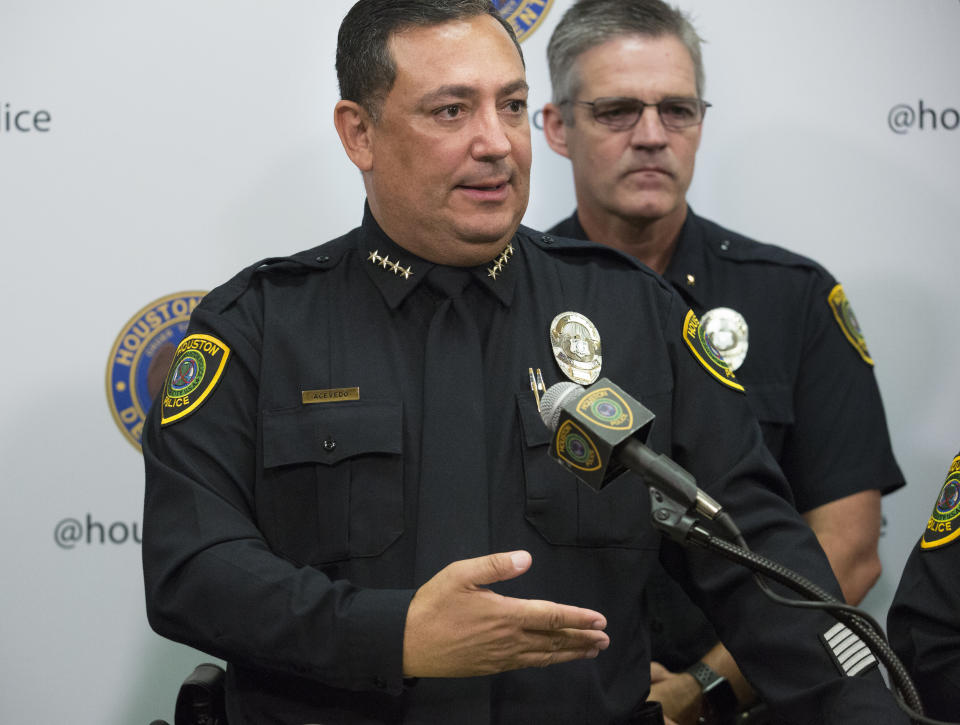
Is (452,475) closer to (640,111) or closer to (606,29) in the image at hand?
(640,111)

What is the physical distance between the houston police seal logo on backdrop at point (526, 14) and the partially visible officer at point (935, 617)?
1258mm

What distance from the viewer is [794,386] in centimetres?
213

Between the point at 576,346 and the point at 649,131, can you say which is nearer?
the point at 576,346

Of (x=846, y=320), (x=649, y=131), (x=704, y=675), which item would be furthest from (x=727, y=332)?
(x=704, y=675)

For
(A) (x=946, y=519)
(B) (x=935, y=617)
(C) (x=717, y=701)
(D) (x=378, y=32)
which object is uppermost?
(D) (x=378, y=32)

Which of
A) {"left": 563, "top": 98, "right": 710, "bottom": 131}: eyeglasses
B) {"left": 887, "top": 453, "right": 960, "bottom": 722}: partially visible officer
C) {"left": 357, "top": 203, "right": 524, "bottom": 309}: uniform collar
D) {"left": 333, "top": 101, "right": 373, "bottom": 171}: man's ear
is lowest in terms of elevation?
{"left": 887, "top": 453, "right": 960, "bottom": 722}: partially visible officer

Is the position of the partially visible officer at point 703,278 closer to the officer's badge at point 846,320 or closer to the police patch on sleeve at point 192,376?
the officer's badge at point 846,320

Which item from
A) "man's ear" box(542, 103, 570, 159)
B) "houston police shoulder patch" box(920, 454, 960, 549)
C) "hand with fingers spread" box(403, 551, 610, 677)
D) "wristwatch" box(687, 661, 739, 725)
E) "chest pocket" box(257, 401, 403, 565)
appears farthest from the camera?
"man's ear" box(542, 103, 570, 159)

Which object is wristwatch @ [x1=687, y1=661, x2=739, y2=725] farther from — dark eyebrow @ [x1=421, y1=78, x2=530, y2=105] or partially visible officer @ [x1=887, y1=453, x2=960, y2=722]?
dark eyebrow @ [x1=421, y1=78, x2=530, y2=105]

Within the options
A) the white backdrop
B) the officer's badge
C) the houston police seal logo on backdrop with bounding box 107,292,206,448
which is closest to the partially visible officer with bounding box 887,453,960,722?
the officer's badge

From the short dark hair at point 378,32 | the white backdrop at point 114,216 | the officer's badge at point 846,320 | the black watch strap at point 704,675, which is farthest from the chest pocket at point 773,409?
the short dark hair at point 378,32

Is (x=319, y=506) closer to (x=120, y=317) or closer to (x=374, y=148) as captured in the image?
(x=374, y=148)

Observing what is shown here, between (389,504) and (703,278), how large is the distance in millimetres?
1015

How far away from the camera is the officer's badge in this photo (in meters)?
2.15
